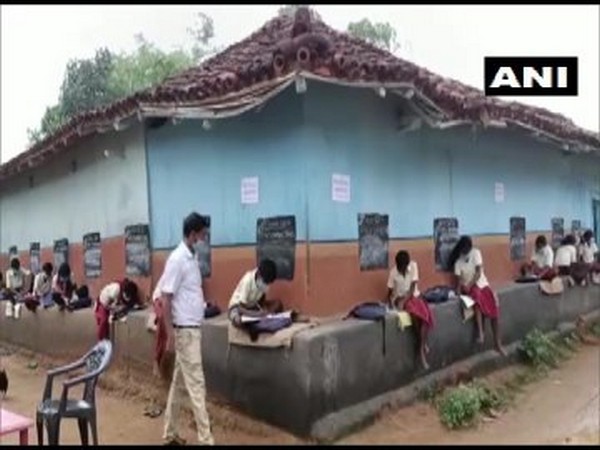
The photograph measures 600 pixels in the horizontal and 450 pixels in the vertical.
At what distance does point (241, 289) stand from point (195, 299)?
2.55ft

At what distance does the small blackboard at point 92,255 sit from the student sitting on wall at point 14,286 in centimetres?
239

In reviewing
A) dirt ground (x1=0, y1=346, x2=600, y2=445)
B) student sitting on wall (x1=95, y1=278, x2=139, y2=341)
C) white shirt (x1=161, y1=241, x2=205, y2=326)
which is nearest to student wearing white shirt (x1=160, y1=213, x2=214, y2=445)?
white shirt (x1=161, y1=241, x2=205, y2=326)

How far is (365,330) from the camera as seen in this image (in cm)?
634

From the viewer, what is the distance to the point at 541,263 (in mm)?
10484

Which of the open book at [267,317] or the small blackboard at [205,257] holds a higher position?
the small blackboard at [205,257]

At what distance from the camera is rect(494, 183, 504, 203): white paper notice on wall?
9.73 meters

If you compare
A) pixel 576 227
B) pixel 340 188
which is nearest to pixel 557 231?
pixel 576 227

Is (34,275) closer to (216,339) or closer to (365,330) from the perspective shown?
(216,339)

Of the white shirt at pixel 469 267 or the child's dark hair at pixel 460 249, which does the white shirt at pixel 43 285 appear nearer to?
the child's dark hair at pixel 460 249

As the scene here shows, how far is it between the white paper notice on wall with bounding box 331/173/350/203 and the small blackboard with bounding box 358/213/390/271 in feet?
1.04

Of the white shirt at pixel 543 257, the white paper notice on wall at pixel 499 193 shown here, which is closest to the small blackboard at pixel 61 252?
the white paper notice on wall at pixel 499 193

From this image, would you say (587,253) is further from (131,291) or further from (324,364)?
(131,291)

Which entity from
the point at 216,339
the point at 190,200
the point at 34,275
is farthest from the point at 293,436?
the point at 34,275

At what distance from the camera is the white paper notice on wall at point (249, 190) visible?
694cm
